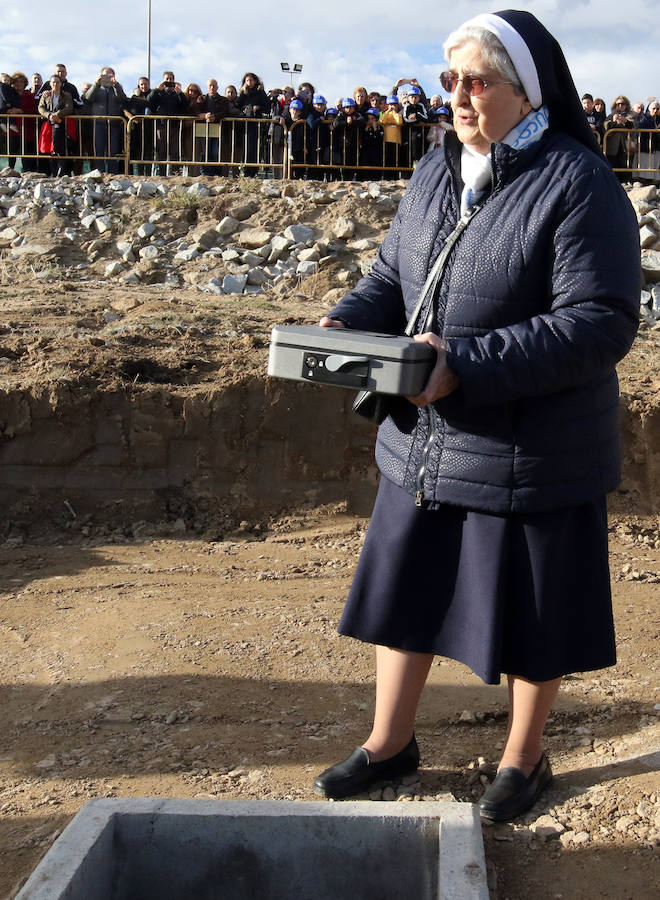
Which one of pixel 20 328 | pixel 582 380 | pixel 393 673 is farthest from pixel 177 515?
pixel 582 380

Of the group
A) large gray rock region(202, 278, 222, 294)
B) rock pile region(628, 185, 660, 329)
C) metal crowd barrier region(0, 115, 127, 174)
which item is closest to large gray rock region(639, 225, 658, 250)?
rock pile region(628, 185, 660, 329)

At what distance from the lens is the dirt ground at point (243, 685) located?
296 centimetres

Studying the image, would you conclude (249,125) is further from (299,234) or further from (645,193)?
(645,193)

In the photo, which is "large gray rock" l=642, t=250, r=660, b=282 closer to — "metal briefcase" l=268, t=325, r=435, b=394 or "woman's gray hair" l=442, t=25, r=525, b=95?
"woman's gray hair" l=442, t=25, r=525, b=95

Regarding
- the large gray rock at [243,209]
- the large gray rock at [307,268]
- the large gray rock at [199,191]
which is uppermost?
the large gray rock at [199,191]

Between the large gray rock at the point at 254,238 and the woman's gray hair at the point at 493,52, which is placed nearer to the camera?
the woman's gray hair at the point at 493,52

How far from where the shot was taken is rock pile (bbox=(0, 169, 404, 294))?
36.4ft

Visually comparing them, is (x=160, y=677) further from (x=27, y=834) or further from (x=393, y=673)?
(x=393, y=673)

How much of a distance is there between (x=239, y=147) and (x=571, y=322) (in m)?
12.0

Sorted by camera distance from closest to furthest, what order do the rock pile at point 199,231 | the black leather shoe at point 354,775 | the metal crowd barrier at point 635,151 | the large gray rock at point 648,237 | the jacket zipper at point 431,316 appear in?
1. the jacket zipper at point 431,316
2. the black leather shoe at point 354,775
3. the rock pile at point 199,231
4. the large gray rock at point 648,237
5. the metal crowd barrier at point 635,151

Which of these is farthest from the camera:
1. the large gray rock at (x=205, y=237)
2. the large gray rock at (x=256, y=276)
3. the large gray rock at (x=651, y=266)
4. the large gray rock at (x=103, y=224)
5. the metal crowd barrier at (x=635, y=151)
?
the metal crowd barrier at (x=635, y=151)

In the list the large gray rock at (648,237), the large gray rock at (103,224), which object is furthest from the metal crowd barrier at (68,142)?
the large gray rock at (648,237)

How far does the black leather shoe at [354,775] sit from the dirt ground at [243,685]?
0.06 meters

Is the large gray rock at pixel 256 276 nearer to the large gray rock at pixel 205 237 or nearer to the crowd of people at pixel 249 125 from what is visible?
the large gray rock at pixel 205 237
